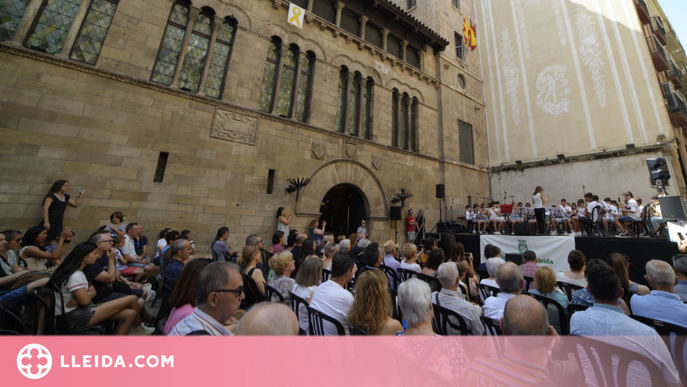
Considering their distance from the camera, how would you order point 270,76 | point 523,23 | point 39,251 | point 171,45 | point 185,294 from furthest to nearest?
point 523,23
point 270,76
point 171,45
point 39,251
point 185,294

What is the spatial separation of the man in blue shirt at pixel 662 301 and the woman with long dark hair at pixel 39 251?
23.4ft

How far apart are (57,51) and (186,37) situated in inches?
122

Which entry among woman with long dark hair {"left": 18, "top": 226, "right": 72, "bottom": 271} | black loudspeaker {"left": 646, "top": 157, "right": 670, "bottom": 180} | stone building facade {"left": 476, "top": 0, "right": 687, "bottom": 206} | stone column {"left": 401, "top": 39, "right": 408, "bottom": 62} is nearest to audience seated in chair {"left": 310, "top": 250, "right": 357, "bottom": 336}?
woman with long dark hair {"left": 18, "top": 226, "right": 72, "bottom": 271}

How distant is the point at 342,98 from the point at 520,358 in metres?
11.0

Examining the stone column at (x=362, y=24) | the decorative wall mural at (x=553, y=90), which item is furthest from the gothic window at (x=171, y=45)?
the decorative wall mural at (x=553, y=90)

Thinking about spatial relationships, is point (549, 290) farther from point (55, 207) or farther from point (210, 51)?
point (210, 51)

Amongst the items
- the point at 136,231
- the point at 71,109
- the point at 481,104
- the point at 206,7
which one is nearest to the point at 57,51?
the point at 71,109

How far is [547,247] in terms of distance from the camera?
7.98m

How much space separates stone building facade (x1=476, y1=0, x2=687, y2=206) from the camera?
1160 centimetres

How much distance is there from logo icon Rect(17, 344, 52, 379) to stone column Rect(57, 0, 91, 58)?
26.8 ft

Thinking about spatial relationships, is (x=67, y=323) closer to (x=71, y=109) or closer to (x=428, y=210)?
(x=71, y=109)

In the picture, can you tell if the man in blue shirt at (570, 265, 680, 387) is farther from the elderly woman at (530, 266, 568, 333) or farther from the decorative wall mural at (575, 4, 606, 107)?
the decorative wall mural at (575, 4, 606, 107)

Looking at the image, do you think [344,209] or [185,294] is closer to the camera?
[185,294]

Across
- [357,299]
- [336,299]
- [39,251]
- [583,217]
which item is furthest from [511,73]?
[39,251]
